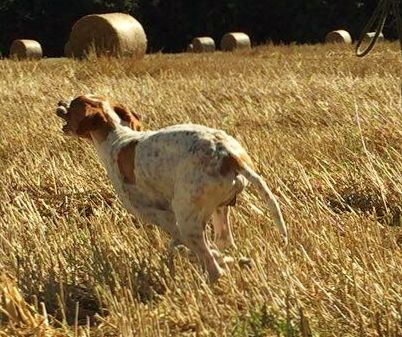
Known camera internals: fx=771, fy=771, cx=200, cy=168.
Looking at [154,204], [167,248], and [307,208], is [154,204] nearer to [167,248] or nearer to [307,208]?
[167,248]

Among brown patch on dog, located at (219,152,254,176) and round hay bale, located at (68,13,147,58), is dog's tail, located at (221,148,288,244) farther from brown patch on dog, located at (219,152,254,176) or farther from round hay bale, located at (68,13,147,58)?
round hay bale, located at (68,13,147,58)

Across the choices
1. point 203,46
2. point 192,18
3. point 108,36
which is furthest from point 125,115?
point 192,18

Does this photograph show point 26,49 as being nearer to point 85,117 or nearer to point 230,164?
point 85,117

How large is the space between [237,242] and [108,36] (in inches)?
697

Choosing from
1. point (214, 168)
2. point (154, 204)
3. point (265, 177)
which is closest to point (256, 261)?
point (214, 168)

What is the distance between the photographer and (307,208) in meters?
4.14

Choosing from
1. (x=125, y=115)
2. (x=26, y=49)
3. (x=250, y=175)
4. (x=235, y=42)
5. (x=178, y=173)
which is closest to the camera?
(x=250, y=175)

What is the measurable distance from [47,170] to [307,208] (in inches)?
90.4

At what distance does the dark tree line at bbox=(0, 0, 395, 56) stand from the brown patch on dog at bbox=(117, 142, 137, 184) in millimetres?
35115

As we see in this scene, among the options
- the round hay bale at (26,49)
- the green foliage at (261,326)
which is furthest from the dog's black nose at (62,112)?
the round hay bale at (26,49)

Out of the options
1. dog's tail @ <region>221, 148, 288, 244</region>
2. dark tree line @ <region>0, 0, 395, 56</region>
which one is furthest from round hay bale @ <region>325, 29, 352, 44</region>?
dog's tail @ <region>221, 148, 288, 244</region>

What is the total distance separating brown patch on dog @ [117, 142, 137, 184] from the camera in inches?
148

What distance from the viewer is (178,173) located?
3.41 meters

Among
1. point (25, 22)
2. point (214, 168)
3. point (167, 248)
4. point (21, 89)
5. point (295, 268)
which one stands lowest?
point (25, 22)
